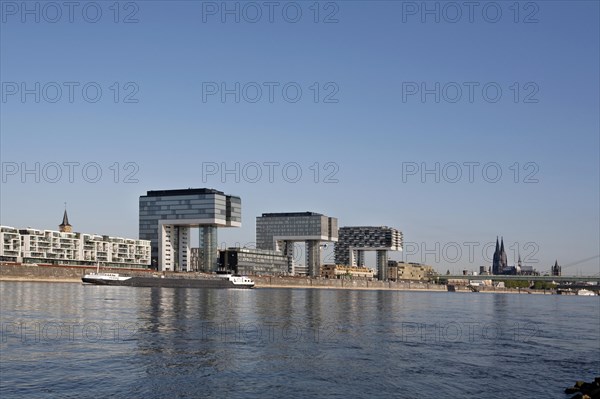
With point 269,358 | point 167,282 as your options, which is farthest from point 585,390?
point 167,282

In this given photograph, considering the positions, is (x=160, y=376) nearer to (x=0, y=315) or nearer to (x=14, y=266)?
(x=0, y=315)

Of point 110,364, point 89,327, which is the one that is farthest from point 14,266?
point 110,364

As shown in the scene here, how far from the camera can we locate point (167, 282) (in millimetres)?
182375

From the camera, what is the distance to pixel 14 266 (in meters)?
164

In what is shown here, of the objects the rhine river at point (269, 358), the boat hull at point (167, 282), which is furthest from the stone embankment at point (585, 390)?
the boat hull at point (167, 282)

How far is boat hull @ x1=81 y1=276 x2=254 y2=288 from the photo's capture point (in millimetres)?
167375

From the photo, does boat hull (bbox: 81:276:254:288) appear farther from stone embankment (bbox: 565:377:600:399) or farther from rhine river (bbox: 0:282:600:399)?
stone embankment (bbox: 565:377:600:399)

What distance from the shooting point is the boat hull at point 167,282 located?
167 metres

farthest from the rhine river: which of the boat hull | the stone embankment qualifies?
the boat hull

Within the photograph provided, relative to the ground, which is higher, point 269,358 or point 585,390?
point 269,358

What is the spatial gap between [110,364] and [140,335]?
13.1 metres

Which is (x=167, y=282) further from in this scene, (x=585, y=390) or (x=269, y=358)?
(x=585, y=390)

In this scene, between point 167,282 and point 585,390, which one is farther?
point 167,282

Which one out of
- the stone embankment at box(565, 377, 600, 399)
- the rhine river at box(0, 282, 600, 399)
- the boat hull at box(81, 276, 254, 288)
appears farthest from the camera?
the boat hull at box(81, 276, 254, 288)
